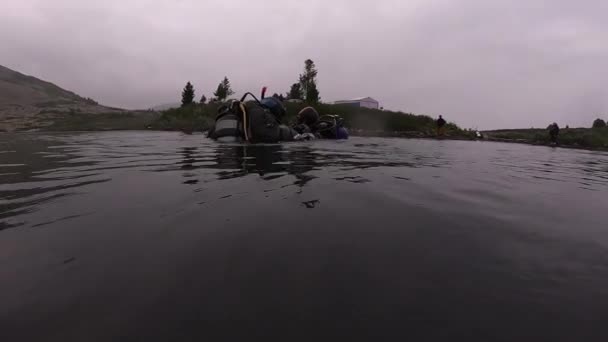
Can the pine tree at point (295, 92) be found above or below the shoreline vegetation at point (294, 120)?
above

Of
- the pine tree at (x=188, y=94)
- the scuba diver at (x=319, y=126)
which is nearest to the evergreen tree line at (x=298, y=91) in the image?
the pine tree at (x=188, y=94)

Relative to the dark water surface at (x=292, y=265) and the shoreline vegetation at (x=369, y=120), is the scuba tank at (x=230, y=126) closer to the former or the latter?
the dark water surface at (x=292, y=265)

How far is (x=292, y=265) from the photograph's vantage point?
1573 mm

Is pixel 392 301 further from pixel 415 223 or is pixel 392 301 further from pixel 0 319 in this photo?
pixel 0 319

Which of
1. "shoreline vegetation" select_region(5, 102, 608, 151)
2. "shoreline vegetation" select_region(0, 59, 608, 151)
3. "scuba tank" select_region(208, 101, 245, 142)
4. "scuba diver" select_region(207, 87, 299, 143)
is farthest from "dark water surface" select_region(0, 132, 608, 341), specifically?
"shoreline vegetation" select_region(5, 102, 608, 151)

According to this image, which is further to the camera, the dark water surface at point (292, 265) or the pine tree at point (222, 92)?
the pine tree at point (222, 92)

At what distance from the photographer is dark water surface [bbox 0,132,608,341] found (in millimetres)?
1137

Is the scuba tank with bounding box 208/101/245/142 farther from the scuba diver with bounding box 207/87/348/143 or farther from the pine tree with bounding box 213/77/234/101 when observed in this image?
the pine tree with bounding box 213/77/234/101

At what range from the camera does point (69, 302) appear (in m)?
1.21

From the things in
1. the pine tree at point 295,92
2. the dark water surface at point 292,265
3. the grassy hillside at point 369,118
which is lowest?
the dark water surface at point 292,265

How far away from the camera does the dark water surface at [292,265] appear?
114 cm

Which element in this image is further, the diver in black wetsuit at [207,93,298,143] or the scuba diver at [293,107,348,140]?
the scuba diver at [293,107,348,140]

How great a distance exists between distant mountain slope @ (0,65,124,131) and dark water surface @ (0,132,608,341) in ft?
57.9

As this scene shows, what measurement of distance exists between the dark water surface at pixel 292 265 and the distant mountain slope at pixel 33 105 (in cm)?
1764
